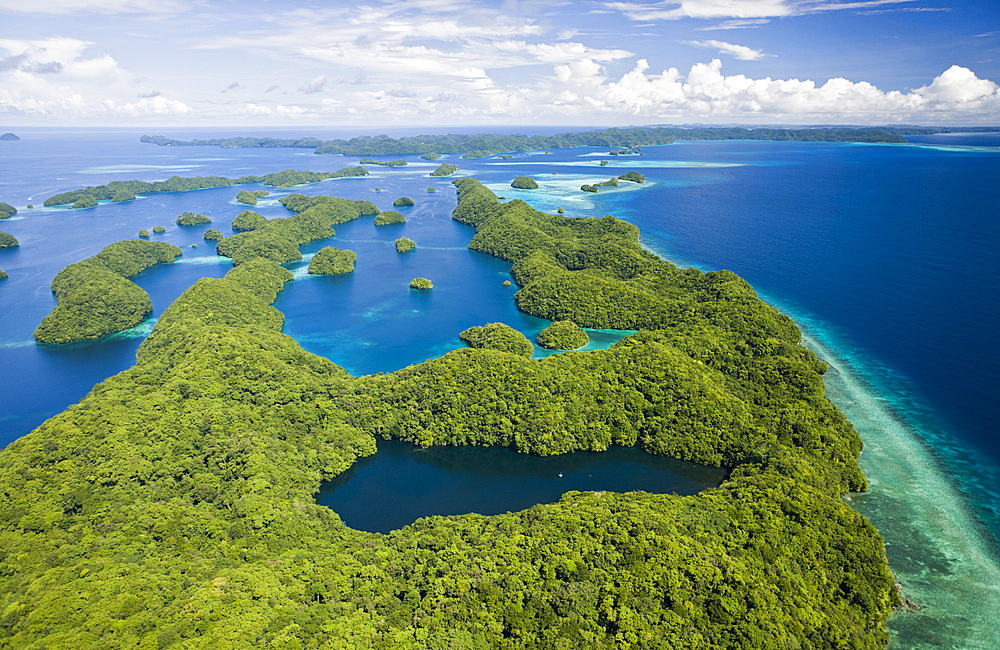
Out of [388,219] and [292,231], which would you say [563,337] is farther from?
[388,219]

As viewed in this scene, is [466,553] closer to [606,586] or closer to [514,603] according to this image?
[514,603]

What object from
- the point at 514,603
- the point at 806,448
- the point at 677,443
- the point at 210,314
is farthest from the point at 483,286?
the point at 514,603

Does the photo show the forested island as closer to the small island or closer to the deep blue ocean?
the deep blue ocean

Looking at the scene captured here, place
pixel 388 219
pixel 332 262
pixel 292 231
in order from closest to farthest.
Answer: pixel 332 262
pixel 292 231
pixel 388 219

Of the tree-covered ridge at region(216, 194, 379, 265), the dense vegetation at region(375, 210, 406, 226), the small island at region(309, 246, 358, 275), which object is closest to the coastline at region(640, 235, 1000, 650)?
the small island at region(309, 246, 358, 275)

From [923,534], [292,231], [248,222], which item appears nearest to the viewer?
[923,534]

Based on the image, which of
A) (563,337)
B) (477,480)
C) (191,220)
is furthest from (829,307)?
(191,220)

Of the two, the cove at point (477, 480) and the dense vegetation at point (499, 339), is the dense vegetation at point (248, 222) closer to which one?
the dense vegetation at point (499, 339)
